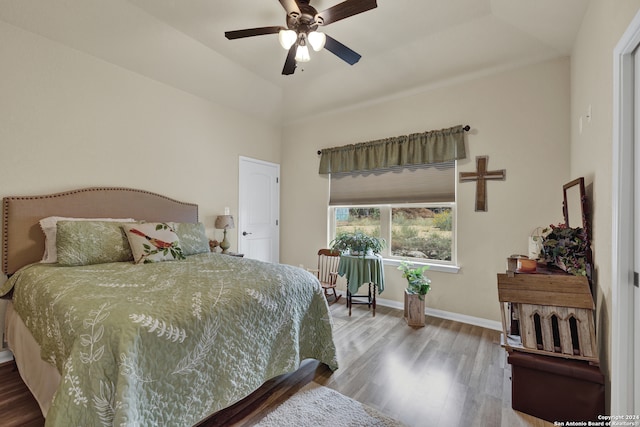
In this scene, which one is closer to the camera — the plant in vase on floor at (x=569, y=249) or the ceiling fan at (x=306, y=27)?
the plant in vase on floor at (x=569, y=249)

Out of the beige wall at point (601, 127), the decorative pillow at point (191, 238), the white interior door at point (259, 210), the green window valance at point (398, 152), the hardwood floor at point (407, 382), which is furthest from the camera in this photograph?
the white interior door at point (259, 210)

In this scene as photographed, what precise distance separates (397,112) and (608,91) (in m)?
2.29

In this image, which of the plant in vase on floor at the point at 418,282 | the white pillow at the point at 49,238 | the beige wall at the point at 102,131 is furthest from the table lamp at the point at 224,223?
the plant in vase on floor at the point at 418,282

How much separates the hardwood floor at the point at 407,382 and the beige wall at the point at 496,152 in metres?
0.60

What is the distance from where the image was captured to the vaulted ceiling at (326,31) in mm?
2436

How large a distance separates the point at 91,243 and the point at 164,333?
1594 mm

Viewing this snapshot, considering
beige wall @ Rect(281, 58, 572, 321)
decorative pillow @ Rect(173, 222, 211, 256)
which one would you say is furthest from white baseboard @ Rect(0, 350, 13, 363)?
beige wall @ Rect(281, 58, 572, 321)

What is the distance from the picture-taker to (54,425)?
1.08 meters

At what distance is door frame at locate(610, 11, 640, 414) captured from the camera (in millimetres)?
1363

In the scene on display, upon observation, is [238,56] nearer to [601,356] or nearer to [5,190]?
[5,190]

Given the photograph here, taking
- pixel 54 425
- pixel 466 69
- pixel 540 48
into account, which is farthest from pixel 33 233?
pixel 540 48

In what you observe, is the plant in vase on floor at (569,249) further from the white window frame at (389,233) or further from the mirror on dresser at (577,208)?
the white window frame at (389,233)

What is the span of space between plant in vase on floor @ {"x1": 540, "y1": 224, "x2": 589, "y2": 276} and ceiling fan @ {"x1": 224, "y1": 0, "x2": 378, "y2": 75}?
204 centimetres

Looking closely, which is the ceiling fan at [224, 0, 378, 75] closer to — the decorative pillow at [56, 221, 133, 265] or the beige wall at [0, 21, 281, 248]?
the beige wall at [0, 21, 281, 248]
